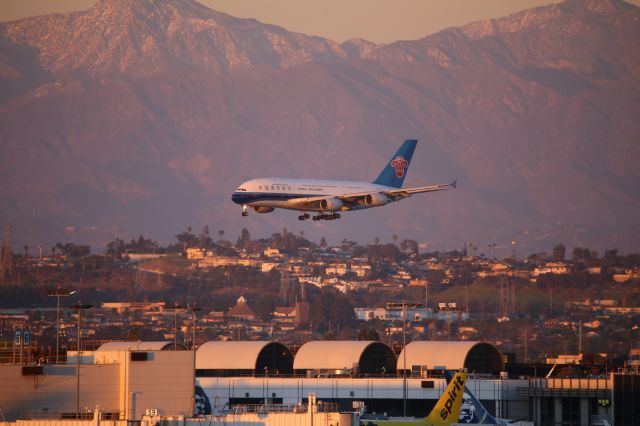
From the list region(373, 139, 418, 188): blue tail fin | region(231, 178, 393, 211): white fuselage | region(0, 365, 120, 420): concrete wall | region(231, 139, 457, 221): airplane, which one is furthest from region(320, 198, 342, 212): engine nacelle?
region(0, 365, 120, 420): concrete wall

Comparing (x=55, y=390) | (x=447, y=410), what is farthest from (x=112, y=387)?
(x=447, y=410)

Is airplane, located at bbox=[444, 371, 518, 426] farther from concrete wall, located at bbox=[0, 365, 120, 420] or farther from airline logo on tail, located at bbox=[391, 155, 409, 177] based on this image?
airline logo on tail, located at bbox=[391, 155, 409, 177]

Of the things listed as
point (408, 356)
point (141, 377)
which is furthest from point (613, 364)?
point (141, 377)

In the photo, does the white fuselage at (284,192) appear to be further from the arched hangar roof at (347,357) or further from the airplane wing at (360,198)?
the arched hangar roof at (347,357)

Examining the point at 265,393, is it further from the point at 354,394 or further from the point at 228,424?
the point at 228,424

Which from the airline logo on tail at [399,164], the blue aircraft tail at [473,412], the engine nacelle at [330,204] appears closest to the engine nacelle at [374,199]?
the engine nacelle at [330,204]

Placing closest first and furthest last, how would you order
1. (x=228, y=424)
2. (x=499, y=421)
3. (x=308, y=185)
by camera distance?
(x=228, y=424) → (x=499, y=421) → (x=308, y=185)
